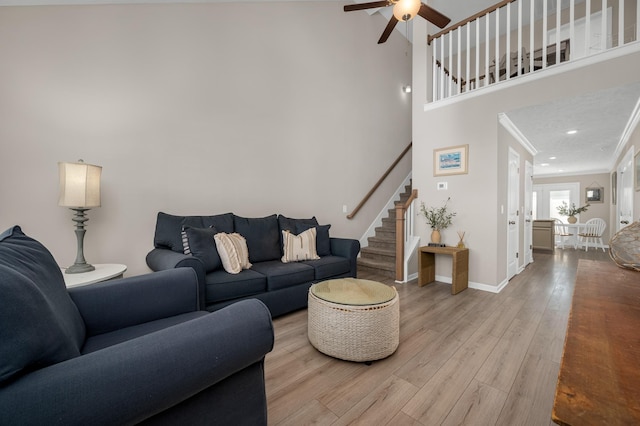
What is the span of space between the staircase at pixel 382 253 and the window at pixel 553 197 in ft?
25.3

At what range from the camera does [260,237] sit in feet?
10.3

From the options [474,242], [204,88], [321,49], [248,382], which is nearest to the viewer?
[248,382]

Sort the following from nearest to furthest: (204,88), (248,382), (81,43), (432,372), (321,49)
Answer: (248,382), (432,372), (81,43), (204,88), (321,49)

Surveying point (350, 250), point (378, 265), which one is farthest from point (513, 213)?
point (350, 250)

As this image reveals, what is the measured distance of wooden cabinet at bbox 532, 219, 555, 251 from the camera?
6.75m

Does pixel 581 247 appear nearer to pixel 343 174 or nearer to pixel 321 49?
pixel 343 174

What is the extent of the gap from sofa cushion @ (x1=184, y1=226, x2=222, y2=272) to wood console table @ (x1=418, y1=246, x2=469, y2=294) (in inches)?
105

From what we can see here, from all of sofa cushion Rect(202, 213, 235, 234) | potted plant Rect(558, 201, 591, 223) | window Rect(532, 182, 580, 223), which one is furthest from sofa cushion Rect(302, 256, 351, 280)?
window Rect(532, 182, 580, 223)

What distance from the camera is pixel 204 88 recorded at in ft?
10.5

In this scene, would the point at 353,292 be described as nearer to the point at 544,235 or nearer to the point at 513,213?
the point at 513,213

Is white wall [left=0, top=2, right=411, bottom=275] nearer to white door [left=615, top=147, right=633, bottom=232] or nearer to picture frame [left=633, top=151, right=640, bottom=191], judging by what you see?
picture frame [left=633, top=151, right=640, bottom=191]

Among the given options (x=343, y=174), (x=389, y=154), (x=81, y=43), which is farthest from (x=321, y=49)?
(x=81, y=43)

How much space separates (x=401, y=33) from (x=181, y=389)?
Result: 7031 millimetres

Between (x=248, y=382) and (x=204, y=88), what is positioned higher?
(x=204, y=88)
